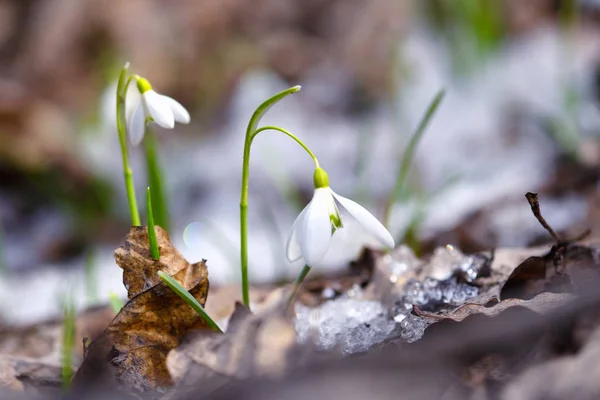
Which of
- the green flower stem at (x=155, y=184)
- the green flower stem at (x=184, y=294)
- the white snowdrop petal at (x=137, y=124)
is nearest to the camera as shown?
the green flower stem at (x=184, y=294)

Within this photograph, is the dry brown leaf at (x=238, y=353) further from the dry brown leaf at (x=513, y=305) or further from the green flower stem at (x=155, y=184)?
the green flower stem at (x=155, y=184)

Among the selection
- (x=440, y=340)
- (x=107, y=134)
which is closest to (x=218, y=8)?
(x=107, y=134)

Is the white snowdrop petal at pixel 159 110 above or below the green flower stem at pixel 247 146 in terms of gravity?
above

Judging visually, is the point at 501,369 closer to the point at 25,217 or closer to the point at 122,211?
the point at 122,211

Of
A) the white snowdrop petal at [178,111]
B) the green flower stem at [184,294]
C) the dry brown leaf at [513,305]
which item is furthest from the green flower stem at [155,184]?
the dry brown leaf at [513,305]

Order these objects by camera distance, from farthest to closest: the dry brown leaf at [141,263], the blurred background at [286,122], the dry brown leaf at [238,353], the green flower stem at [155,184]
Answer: the blurred background at [286,122], the green flower stem at [155,184], the dry brown leaf at [141,263], the dry brown leaf at [238,353]

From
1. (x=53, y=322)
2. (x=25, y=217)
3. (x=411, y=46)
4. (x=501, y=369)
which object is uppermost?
(x=411, y=46)
